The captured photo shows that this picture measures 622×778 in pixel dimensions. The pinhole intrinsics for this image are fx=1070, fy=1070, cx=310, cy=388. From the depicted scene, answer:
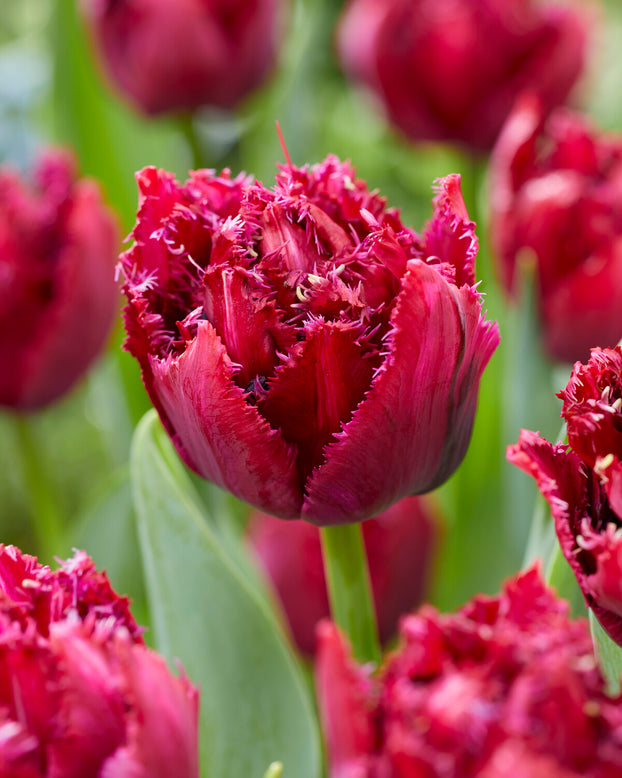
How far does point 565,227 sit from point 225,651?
0.22 meters

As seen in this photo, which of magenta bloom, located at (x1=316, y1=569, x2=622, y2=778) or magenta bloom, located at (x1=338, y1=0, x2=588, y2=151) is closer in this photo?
magenta bloom, located at (x1=316, y1=569, x2=622, y2=778)

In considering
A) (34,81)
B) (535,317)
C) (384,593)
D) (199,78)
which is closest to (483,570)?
(384,593)

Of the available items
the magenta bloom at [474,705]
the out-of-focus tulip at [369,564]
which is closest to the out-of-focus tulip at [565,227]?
the out-of-focus tulip at [369,564]

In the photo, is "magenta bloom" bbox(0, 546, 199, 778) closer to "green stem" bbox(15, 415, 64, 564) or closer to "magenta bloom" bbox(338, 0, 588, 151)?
"green stem" bbox(15, 415, 64, 564)

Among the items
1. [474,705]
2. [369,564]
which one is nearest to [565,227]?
[369,564]

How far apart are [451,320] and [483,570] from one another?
337 millimetres

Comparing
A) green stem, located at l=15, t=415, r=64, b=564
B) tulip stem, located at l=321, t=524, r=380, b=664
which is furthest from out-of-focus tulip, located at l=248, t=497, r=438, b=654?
tulip stem, located at l=321, t=524, r=380, b=664

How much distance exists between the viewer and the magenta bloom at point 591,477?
0.64 ft

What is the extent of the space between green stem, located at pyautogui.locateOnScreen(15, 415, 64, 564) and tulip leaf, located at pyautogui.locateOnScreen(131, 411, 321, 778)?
164 mm

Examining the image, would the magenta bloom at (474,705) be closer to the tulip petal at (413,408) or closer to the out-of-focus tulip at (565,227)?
the tulip petal at (413,408)

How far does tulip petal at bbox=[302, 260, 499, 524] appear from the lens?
22 centimetres

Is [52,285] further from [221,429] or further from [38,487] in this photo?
[221,429]

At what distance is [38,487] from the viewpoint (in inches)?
19.3

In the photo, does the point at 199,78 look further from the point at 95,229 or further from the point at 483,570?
the point at 483,570
